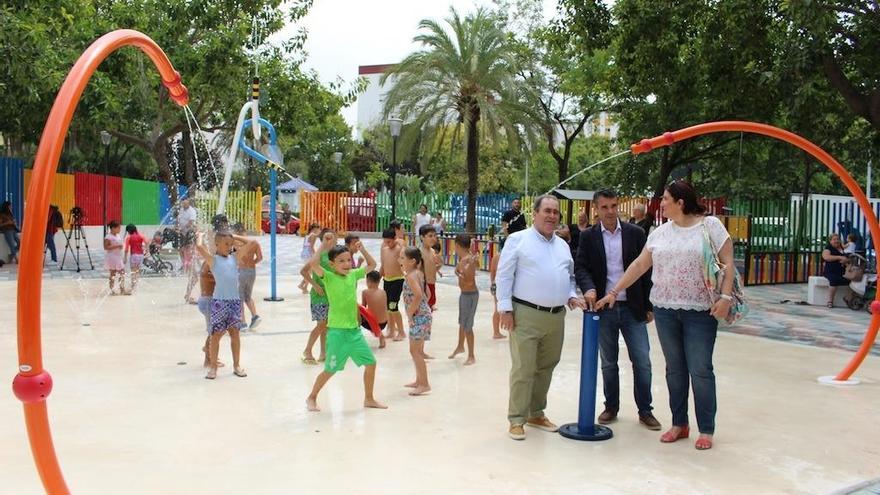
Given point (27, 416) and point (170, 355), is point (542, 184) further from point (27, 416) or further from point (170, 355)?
point (27, 416)

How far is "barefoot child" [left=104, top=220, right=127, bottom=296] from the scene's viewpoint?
45.5ft

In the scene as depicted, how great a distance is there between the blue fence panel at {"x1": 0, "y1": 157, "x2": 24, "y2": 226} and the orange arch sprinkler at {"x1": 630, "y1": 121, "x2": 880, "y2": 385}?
1820 centimetres

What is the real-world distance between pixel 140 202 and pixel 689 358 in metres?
27.9

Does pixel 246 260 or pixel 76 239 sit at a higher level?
pixel 246 260

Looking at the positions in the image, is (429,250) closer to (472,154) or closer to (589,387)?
(589,387)

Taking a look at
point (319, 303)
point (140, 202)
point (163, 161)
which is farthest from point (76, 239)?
point (319, 303)

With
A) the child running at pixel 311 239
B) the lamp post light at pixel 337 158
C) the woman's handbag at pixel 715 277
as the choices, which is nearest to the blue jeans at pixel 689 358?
the woman's handbag at pixel 715 277

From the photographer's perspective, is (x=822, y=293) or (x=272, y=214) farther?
(x=822, y=293)

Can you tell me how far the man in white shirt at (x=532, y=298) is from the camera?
5902 millimetres

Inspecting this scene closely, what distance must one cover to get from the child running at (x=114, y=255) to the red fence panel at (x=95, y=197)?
446 inches

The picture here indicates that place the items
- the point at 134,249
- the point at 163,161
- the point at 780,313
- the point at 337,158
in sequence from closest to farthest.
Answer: the point at 780,313
the point at 134,249
the point at 163,161
the point at 337,158

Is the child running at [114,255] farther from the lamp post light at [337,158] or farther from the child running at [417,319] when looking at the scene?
the lamp post light at [337,158]

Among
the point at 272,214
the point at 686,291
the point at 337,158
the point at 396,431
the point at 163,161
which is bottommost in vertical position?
the point at 396,431

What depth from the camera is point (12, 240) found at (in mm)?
19938
